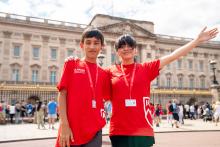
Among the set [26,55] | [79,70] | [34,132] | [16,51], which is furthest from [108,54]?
[79,70]

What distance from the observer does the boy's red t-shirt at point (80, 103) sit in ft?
9.70

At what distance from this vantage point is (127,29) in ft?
157

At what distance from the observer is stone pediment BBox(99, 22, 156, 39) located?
152 ft

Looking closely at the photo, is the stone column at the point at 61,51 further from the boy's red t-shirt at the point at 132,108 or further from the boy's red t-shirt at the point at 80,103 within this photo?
the boy's red t-shirt at the point at 80,103

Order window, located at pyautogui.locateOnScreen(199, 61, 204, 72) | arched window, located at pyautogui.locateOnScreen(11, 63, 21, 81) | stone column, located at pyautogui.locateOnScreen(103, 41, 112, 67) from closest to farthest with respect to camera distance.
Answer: arched window, located at pyautogui.locateOnScreen(11, 63, 21, 81), stone column, located at pyautogui.locateOnScreen(103, 41, 112, 67), window, located at pyautogui.locateOnScreen(199, 61, 204, 72)

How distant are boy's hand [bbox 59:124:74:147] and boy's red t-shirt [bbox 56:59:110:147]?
0.06m

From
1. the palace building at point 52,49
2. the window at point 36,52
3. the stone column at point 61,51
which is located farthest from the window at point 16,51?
the stone column at point 61,51

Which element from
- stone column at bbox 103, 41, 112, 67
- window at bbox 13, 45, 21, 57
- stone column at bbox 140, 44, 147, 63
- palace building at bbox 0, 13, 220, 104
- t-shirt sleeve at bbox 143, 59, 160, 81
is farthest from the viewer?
stone column at bbox 140, 44, 147, 63

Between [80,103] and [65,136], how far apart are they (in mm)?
378

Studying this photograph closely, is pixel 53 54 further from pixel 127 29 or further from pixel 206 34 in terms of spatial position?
pixel 206 34

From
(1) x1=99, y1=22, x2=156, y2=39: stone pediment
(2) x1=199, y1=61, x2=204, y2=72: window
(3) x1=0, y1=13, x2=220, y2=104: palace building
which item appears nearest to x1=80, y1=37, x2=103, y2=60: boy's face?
(3) x1=0, y1=13, x2=220, y2=104: palace building

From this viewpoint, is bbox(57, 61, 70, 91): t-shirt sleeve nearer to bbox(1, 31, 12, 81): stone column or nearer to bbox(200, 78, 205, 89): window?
bbox(1, 31, 12, 81): stone column

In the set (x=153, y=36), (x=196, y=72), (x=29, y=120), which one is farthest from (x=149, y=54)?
(x=29, y=120)

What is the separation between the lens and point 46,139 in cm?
1214
